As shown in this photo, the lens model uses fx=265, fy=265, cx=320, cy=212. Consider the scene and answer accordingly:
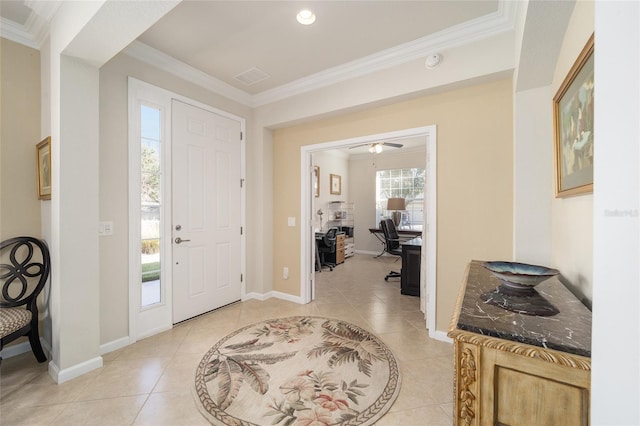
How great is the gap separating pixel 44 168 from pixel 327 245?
4.42m

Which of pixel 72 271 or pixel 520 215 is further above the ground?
pixel 520 215

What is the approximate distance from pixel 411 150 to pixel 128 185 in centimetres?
618

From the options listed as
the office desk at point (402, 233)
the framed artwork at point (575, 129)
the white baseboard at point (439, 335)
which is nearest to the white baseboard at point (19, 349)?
the white baseboard at point (439, 335)

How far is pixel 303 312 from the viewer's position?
3.28 m

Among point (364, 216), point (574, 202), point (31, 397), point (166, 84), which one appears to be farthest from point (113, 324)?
point (364, 216)

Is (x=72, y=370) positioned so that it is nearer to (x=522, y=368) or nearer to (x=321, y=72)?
(x=522, y=368)

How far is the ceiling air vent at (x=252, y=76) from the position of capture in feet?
9.84

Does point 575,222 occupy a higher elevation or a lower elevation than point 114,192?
lower

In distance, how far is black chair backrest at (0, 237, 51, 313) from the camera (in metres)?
2.02

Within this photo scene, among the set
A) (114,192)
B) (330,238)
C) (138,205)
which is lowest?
(330,238)

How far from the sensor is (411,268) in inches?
154

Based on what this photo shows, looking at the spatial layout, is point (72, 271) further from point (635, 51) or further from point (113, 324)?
point (635, 51)

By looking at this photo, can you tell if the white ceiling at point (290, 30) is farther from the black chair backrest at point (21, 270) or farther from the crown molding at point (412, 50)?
the black chair backrest at point (21, 270)

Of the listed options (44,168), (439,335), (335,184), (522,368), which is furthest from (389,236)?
Result: (44,168)
